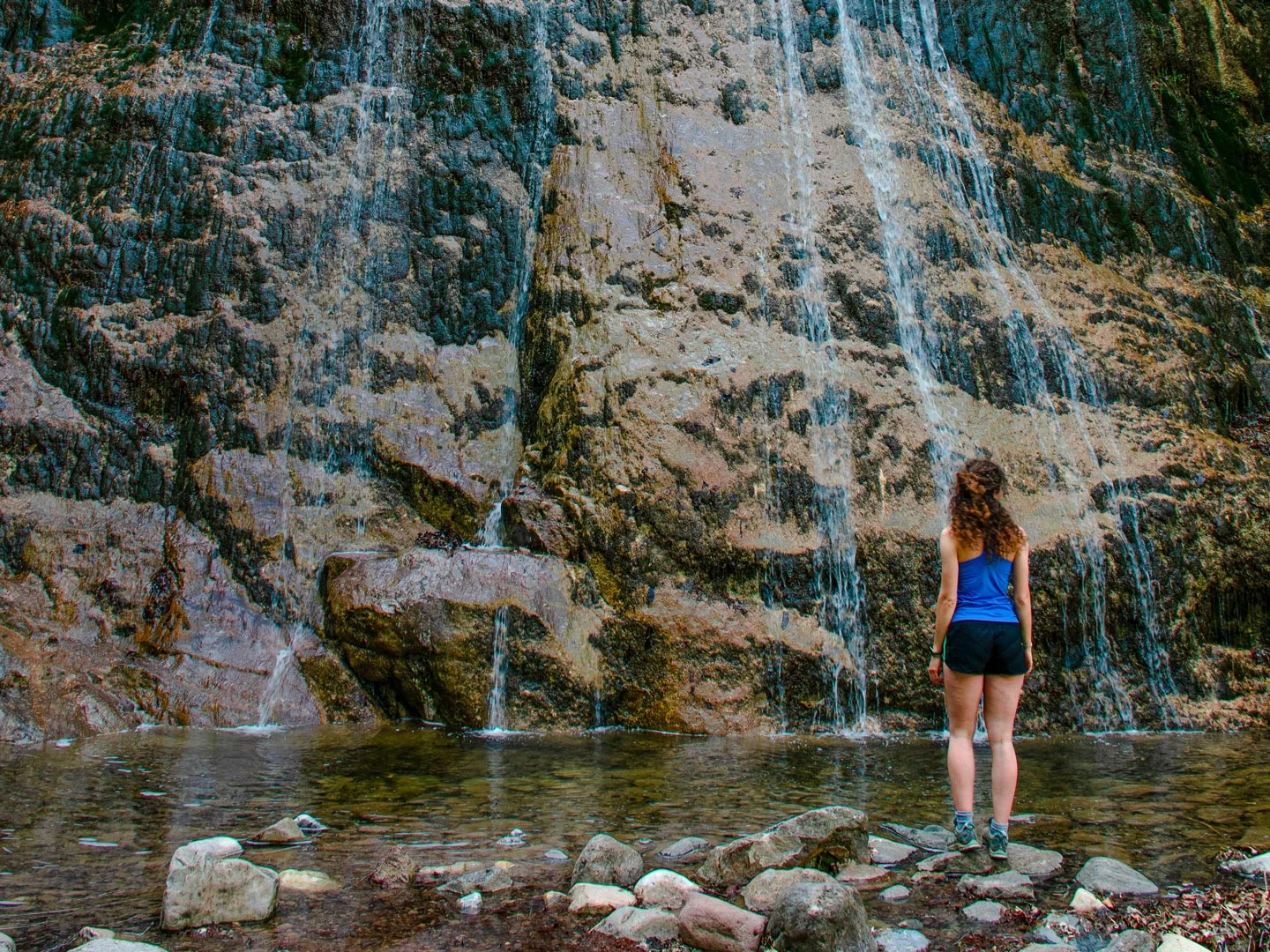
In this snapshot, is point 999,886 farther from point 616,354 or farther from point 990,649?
point 616,354

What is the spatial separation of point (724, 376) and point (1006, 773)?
6.66 m

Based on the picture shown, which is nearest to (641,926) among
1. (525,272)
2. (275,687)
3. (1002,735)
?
(1002,735)

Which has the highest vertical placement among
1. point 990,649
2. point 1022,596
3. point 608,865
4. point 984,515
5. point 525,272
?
point 525,272

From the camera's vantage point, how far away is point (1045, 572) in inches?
379

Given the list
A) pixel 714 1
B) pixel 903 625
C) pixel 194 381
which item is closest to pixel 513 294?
pixel 194 381

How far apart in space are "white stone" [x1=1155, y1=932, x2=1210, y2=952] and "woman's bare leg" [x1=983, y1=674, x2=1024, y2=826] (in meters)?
1.11

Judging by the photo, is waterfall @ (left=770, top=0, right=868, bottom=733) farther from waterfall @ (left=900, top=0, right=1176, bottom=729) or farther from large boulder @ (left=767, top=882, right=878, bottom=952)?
large boulder @ (left=767, top=882, right=878, bottom=952)

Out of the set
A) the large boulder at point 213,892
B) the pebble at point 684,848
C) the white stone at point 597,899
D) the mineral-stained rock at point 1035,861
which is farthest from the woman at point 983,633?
the large boulder at point 213,892

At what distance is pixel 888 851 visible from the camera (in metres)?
4.42

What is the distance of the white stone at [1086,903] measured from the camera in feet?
11.8

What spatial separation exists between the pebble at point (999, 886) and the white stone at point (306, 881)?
8.80 feet

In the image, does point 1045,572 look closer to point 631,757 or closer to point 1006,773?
point 631,757

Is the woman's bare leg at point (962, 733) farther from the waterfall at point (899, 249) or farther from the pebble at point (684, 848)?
the waterfall at point (899, 249)

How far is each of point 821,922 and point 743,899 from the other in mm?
786
